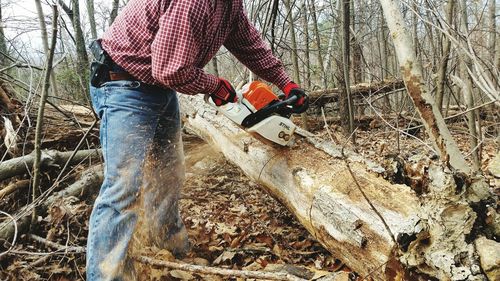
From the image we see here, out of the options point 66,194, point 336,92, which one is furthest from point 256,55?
point 336,92

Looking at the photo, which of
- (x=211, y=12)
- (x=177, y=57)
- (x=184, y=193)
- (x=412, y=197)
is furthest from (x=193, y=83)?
(x=184, y=193)

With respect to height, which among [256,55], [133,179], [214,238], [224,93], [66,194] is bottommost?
[214,238]

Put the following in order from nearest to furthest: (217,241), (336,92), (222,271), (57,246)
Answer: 1. (222,271)
2. (57,246)
3. (217,241)
4. (336,92)

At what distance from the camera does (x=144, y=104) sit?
2.25 metres

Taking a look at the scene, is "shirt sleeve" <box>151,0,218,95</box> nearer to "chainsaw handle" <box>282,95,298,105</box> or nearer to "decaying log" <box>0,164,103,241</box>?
"chainsaw handle" <box>282,95,298,105</box>

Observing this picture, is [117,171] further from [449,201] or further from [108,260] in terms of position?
[449,201]

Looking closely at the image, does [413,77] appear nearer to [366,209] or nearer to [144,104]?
[366,209]

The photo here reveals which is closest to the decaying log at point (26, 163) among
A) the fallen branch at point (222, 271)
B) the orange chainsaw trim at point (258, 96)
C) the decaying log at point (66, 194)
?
the decaying log at point (66, 194)

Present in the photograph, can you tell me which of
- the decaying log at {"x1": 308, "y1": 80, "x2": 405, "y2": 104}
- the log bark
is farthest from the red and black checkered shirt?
the decaying log at {"x1": 308, "y1": 80, "x2": 405, "y2": 104}

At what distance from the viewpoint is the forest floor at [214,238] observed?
230 cm

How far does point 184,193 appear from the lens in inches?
145

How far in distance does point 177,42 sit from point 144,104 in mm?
510

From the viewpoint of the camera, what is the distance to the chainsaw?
230 centimetres

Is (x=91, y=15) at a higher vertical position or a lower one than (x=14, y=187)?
higher
